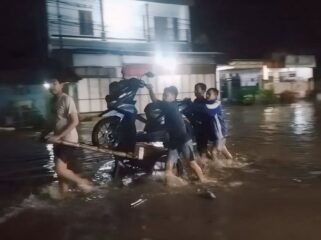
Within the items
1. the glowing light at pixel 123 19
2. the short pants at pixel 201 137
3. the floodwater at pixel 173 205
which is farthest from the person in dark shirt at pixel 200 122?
the glowing light at pixel 123 19

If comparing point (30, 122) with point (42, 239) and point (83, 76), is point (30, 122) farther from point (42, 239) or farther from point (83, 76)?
point (42, 239)

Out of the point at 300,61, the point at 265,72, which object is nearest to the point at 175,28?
the point at 265,72

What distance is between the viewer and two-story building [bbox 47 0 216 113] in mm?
24047

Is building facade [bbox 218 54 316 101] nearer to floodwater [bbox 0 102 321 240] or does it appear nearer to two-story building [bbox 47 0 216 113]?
two-story building [bbox 47 0 216 113]

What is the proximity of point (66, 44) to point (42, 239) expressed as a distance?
20097 mm

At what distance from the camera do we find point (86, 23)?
25750 mm

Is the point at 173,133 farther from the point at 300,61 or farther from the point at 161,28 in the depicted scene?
the point at 300,61

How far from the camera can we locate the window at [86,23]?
84.0 feet

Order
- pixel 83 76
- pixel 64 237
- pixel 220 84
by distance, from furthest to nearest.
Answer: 1. pixel 220 84
2. pixel 83 76
3. pixel 64 237

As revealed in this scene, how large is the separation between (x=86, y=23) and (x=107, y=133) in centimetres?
1694

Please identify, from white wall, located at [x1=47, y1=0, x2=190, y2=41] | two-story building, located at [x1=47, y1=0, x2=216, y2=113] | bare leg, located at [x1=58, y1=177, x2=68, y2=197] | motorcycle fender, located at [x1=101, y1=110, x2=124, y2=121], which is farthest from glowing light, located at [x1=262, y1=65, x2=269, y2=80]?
bare leg, located at [x1=58, y1=177, x2=68, y2=197]

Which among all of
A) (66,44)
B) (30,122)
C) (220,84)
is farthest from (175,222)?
(220,84)

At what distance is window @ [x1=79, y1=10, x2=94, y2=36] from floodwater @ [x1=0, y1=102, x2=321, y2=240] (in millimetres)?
15974

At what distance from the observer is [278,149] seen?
1142cm
